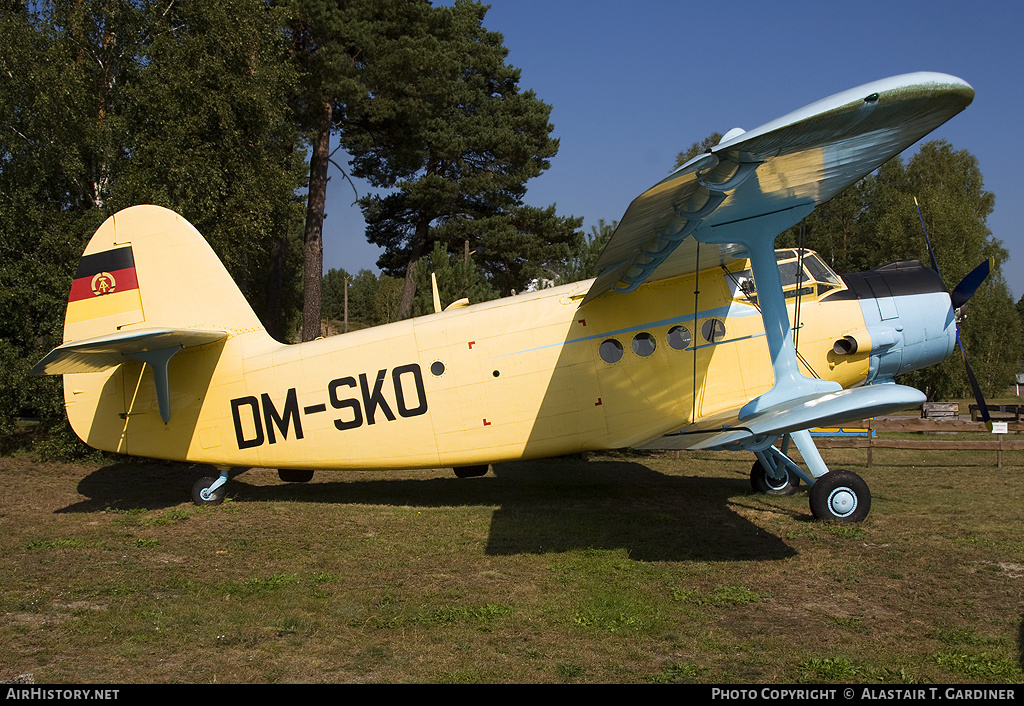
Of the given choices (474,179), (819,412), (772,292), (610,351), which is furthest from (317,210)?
(819,412)

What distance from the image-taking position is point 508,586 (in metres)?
6.50

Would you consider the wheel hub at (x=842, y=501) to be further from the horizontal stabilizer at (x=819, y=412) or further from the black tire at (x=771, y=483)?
the black tire at (x=771, y=483)

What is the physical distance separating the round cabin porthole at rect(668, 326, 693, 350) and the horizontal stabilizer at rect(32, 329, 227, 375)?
19.2 feet

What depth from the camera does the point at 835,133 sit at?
5.42m

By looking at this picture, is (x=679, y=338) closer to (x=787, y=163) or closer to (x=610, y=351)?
(x=610, y=351)

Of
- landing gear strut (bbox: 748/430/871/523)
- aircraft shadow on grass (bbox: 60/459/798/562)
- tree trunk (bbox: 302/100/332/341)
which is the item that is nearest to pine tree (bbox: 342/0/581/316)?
tree trunk (bbox: 302/100/332/341)

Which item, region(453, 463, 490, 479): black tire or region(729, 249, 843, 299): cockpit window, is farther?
region(453, 463, 490, 479): black tire

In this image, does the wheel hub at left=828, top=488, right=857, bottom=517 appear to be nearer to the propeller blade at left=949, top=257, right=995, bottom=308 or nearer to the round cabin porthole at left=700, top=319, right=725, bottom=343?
the round cabin porthole at left=700, top=319, right=725, bottom=343

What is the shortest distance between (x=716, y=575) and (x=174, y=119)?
1299 cm

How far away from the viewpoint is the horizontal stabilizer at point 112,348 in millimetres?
8023

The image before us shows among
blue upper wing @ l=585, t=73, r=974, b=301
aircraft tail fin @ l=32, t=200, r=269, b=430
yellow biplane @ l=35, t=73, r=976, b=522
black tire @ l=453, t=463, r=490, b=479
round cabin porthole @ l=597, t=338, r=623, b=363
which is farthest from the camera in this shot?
black tire @ l=453, t=463, r=490, b=479

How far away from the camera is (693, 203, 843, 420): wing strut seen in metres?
7.21

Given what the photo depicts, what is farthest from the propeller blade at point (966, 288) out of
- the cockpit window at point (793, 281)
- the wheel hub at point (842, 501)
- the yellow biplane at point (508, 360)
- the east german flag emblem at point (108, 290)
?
the east german flag emblem at point (108, 290)

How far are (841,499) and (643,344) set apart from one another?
2.85 m
